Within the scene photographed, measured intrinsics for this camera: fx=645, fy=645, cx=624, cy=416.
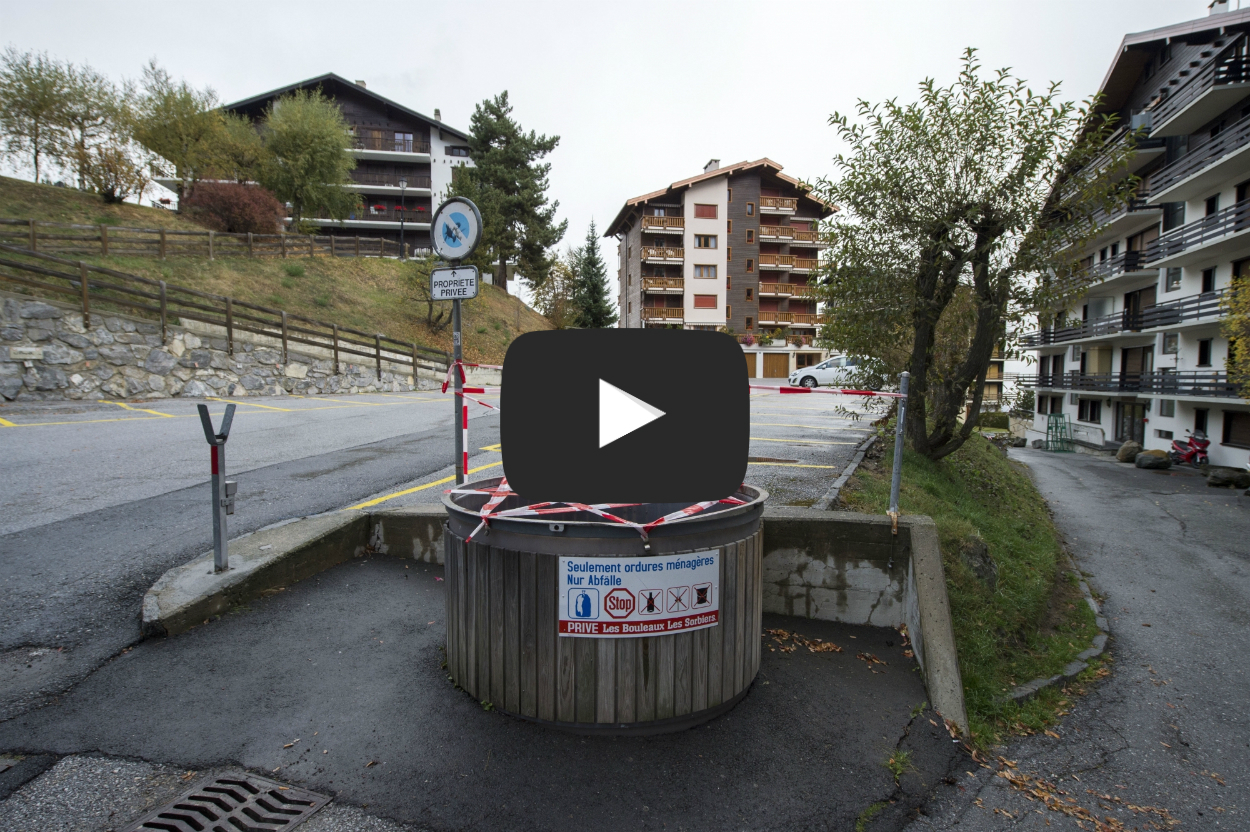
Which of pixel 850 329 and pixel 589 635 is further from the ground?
pixel 850 329

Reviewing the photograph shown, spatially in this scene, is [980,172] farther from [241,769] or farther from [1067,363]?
[1067,363]

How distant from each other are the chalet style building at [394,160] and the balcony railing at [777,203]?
23.8 metres

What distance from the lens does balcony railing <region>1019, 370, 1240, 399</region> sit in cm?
2302

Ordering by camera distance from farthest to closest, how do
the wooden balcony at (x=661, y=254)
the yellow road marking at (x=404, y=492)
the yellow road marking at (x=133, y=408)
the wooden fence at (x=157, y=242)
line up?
the wooden balcony at (x=661, y=254) → the wooden fence at (x=157, y=242) → the yellow road marking at (x=133, y=408) → the yellow road marking at (x=404, y=492)

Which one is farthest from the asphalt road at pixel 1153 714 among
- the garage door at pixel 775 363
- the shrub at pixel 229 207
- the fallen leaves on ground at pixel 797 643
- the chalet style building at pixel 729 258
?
the chalet style building at pixel 729 258

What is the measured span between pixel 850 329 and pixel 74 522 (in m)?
9.55

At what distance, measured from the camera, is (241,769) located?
279 cm

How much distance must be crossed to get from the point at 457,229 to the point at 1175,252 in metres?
Answer: 31.2

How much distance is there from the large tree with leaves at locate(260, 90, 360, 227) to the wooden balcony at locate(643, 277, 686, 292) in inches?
876

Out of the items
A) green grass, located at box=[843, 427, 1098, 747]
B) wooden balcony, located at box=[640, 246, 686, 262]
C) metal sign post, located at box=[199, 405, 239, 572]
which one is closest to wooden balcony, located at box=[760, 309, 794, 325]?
wooden balcony, located at box=[640, 246, 686, 262]

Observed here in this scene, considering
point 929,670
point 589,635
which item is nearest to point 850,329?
point 929,670

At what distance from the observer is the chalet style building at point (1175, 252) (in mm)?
22875
